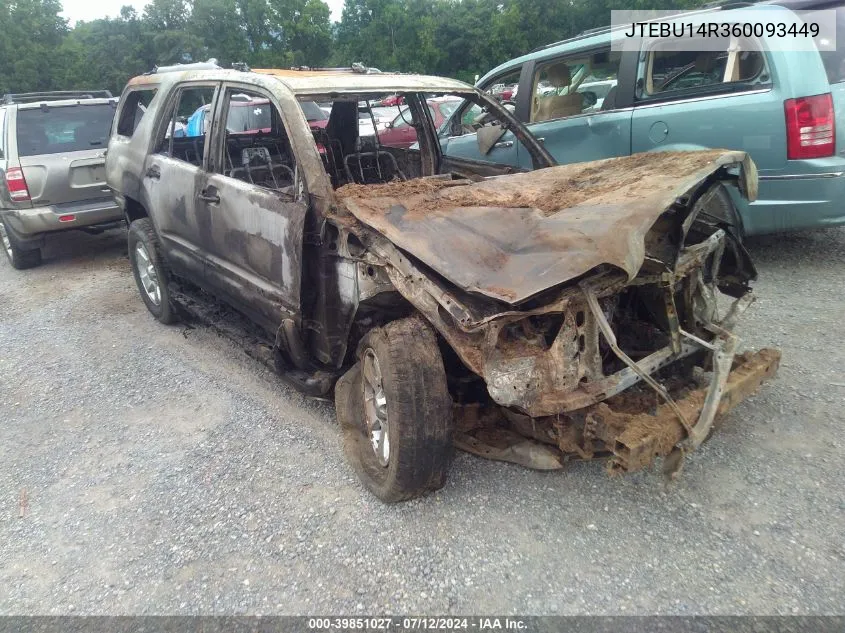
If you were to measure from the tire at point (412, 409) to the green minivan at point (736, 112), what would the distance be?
2187 mm

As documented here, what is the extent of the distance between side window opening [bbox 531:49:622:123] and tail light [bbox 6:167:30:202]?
5298 mm

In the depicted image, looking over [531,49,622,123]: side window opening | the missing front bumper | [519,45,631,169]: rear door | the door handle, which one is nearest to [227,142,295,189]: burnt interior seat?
the door handle

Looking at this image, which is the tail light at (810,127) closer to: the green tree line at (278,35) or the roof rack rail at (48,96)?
the roof rack rail at (48,96)

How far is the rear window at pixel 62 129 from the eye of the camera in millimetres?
6840

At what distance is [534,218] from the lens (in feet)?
8.82

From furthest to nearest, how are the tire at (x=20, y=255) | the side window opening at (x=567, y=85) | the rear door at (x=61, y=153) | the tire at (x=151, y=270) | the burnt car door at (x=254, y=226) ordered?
1. the tire at (x=20, y=255)
2. the rear door at (x=61, y=153)
3. the side window opening at (x=567, y=85)
4. the tire at (x=151, y=270)
5. the burnt car door at (x=254, y=226)

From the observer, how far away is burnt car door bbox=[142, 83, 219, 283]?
160 inches

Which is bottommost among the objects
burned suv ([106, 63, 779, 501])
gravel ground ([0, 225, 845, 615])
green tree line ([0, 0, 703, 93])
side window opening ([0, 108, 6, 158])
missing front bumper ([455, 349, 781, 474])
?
gravel ground ([0, 225, 845, 615])

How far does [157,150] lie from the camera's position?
15.2ft

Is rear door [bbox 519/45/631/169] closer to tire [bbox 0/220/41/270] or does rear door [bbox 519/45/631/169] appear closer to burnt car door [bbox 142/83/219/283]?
burnt car door [bbox 142/83/219/283]

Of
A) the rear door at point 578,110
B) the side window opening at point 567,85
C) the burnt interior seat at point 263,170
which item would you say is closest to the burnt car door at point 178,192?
the burnt interior seat at point 263,170

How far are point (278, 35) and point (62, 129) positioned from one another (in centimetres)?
3968

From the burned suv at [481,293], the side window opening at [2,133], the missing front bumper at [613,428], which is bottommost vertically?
the missing front bumper at [613,428]

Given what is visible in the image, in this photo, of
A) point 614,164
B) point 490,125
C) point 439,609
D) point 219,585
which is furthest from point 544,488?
point 490,125
